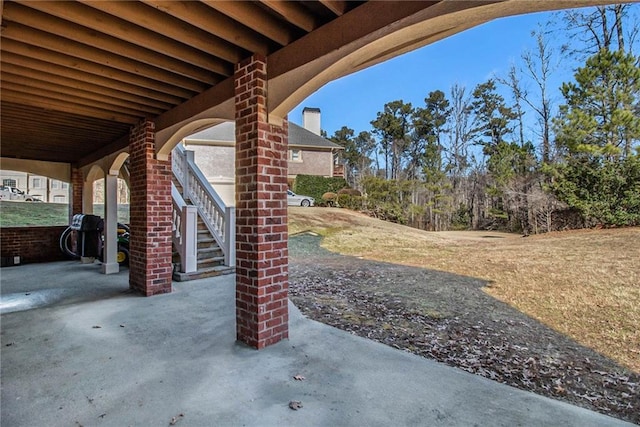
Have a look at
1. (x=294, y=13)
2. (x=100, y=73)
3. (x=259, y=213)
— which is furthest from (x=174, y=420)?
(x=100, y=73)

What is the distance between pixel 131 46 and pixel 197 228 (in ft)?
15.5

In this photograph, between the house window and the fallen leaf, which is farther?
the house window

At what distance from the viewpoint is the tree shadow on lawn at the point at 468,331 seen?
120 inches

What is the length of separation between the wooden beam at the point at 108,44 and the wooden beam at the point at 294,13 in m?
1.11

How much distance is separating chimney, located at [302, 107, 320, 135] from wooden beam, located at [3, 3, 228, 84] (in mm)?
21300

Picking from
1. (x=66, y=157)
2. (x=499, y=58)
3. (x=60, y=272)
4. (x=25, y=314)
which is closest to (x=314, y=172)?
(x=499, y=58)

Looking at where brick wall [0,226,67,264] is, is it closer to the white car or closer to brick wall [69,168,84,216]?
brick wall [69,168,84,216]

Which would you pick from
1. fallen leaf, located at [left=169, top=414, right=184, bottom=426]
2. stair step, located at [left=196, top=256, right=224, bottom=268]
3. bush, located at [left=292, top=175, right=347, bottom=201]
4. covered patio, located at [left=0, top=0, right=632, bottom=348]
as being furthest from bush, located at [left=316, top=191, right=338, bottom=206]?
fallen leaf, located at [left=169, top=414, right=184, bottom=426]

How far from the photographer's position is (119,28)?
2.57 meters

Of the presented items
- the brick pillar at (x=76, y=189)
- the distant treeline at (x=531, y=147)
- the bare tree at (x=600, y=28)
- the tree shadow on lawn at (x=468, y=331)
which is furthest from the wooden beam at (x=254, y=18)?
the bare tree at (x=600, y=28)

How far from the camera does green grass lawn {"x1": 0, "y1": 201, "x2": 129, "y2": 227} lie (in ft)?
44.1

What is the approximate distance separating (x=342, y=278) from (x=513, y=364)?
3.90 metres

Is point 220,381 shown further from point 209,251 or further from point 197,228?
point 197,228

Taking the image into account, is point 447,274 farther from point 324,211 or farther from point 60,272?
point 324,211
